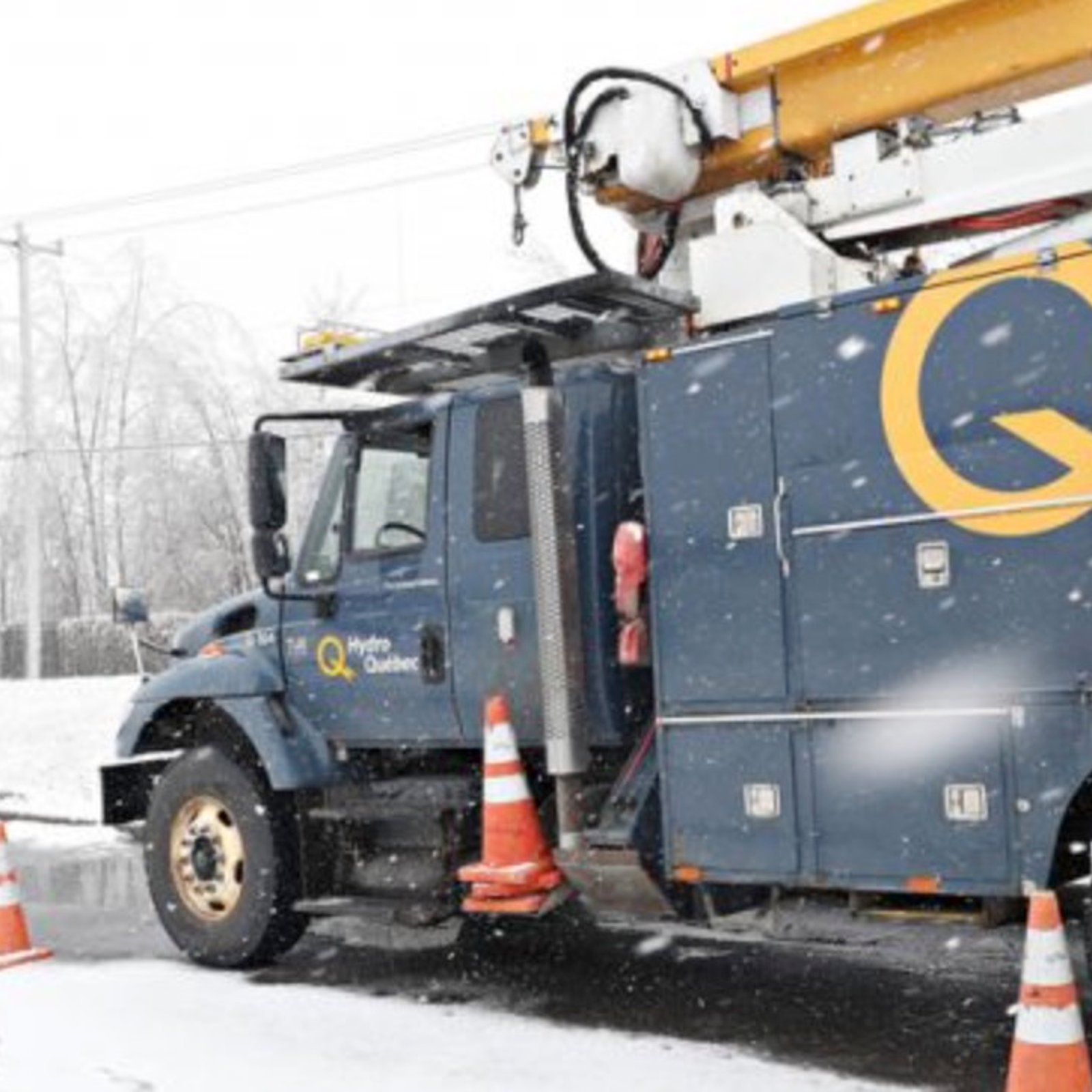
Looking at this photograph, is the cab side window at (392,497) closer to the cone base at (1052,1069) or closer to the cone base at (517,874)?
the cone base at (517,874)

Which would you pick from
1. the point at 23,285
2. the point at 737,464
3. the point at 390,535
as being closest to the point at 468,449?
the point at 390,535

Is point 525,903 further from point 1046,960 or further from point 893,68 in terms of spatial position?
point 893,68

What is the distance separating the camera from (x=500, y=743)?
263 inches

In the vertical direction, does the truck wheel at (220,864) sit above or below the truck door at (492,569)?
below

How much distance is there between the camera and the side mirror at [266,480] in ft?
23.7

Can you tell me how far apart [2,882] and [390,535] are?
2.72m

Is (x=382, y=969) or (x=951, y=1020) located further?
(x=382, y=969)

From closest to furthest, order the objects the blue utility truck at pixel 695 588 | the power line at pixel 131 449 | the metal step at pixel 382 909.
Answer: the blue utility truck at pixel 695 588, the metal step at pixel 382 909, the power line at pixel 131 449

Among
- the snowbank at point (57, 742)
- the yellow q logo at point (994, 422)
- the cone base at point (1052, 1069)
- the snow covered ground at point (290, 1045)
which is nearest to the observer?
the cone base at point (1052, 1069)

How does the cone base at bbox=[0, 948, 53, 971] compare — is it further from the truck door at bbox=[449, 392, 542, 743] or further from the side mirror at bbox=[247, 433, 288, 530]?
the truck door at bbox=[449, 392, 542, 743]

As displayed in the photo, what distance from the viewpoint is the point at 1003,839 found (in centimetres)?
525

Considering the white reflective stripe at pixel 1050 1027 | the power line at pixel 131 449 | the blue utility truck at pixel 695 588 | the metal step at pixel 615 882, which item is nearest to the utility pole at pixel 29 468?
the power line at pixel 131 449

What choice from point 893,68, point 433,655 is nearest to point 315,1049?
point 433,655

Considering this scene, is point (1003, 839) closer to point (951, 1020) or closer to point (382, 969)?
point (951, 1020)
